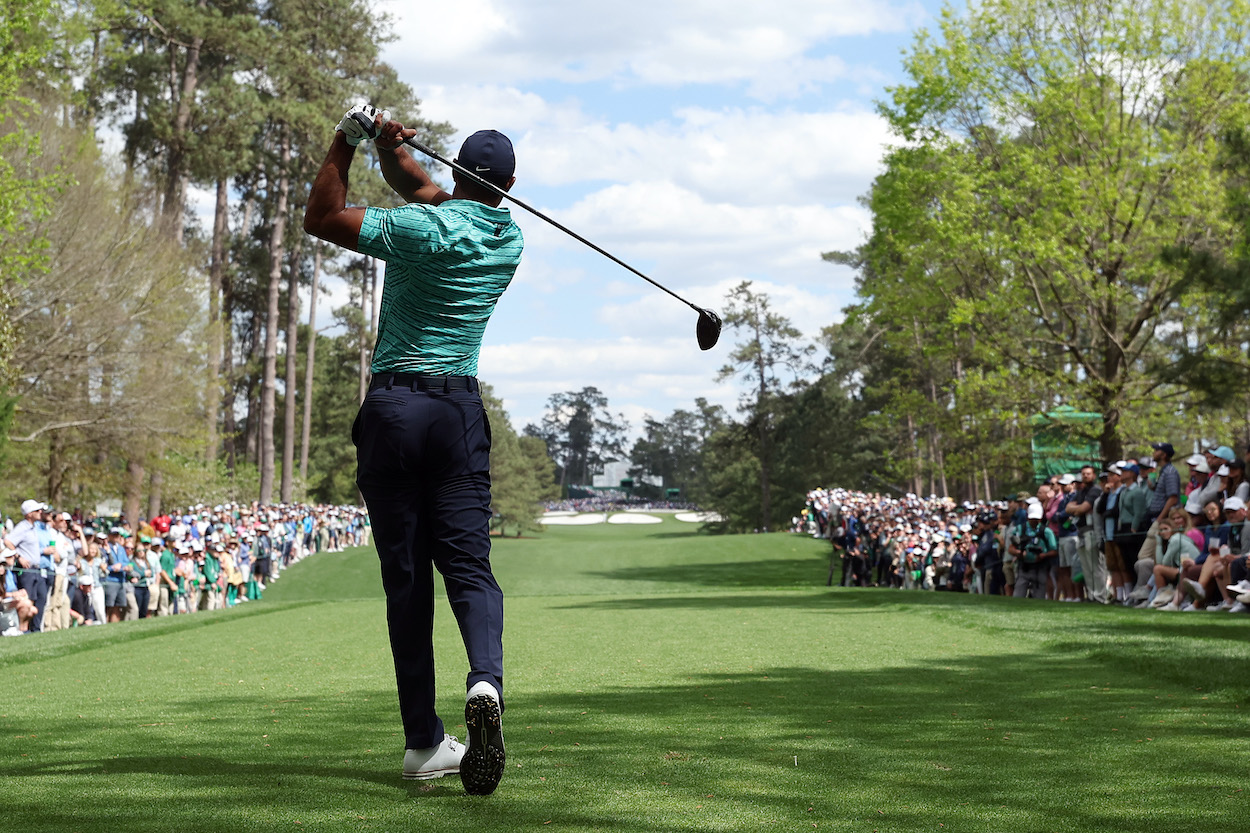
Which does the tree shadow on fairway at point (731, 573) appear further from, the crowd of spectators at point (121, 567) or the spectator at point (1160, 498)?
the spectator at point (1160, 498)

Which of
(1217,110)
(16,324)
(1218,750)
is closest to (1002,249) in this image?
(1217,110)

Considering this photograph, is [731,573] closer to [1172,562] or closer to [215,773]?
[1172,562]

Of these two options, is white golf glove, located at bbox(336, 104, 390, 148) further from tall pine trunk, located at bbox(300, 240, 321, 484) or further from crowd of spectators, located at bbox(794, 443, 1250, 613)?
A: tall pine trunk, located at bbox(300, 240, 321, 484)

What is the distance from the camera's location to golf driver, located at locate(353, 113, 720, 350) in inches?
170

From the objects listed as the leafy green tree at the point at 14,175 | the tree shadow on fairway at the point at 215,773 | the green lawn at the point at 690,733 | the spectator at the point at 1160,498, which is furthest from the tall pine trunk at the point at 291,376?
the tree shadow on fairway at the point at 215,773

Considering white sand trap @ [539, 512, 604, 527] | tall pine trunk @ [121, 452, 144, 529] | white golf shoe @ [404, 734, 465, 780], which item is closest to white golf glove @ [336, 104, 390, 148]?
white golf shoe @ [404, 734, 465, 780]

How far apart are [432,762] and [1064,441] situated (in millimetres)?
25001

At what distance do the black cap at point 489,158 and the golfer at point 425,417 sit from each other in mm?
70

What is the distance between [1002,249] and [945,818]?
24.1 m

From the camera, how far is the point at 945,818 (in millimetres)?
3381

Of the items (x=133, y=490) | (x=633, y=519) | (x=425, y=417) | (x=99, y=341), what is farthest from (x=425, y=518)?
(x=633, y=519)

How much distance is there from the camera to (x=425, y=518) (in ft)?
14.4

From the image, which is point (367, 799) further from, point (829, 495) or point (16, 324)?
point (829, 495)

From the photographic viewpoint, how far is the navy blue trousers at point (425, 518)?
4.21m
